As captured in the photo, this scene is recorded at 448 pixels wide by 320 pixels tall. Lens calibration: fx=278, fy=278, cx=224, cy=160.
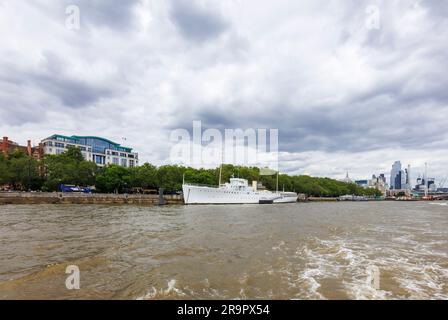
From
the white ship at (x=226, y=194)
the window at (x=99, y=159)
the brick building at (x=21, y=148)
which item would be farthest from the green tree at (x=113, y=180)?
the window at (x=99, y=159)

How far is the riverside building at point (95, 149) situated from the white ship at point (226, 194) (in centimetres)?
5832

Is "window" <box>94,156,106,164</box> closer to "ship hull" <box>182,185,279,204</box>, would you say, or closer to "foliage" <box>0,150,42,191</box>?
"foliage" <box>0,150,42,191</box>

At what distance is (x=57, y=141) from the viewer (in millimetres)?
116688

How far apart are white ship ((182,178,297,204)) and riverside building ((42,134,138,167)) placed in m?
58.3

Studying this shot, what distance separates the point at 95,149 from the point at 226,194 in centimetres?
8086

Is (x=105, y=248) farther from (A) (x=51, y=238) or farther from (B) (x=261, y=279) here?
(B) (x=261, y=279)

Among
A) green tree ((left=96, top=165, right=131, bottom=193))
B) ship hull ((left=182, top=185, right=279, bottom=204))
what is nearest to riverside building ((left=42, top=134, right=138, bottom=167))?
green tree ((left=96, top=165, right=131, bottom=193))

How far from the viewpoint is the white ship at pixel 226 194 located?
7394 cm

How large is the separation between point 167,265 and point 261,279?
4174 millimetres

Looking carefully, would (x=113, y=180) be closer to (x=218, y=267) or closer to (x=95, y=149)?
(x=95, y=149)

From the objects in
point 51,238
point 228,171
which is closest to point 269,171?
point 228,171

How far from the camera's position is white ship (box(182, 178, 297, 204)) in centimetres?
7394

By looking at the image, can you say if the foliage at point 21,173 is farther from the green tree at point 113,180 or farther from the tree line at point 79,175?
the green tree at point 113,180

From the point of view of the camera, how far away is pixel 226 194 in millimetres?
79875
